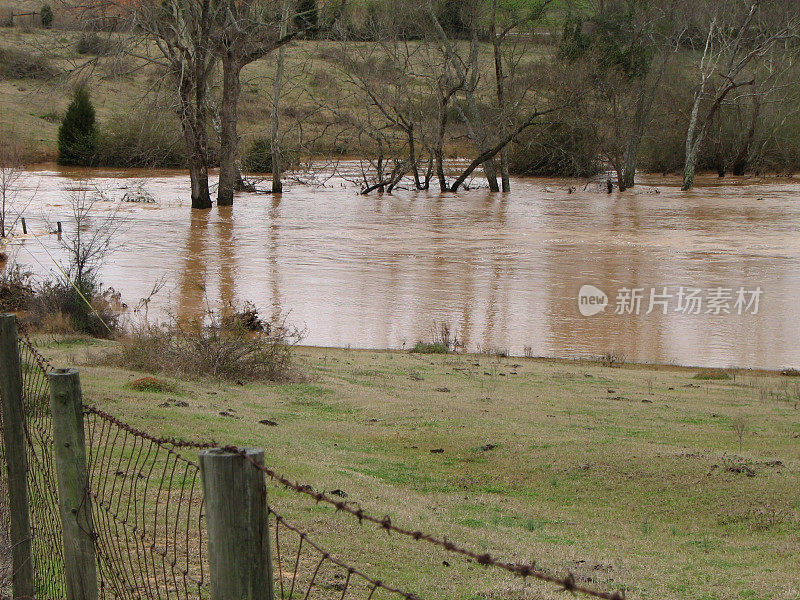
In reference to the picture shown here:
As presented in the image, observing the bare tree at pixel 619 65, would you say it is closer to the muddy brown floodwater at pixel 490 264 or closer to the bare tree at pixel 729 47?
the bare tree at pixel 729 47

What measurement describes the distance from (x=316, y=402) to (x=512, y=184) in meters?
40.0

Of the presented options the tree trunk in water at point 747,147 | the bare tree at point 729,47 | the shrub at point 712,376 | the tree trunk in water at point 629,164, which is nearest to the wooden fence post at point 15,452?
the shrub at point 712,376

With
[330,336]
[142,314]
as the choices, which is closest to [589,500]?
[330,336]

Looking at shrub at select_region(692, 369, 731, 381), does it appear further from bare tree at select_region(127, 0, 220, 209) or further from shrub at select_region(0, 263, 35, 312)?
bare tree at select_region(127, 0, 220, 209)

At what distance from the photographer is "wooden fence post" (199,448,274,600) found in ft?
7.50

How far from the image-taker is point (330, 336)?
60.5ft

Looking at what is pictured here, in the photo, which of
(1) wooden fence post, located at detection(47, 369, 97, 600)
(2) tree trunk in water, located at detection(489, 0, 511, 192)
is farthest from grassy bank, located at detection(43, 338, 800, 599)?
(2) tree trunk in water, located at detection(489, 0, 511, 192)

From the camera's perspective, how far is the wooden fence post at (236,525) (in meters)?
2.29

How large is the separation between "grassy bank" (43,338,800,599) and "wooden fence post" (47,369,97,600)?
91.6 inches

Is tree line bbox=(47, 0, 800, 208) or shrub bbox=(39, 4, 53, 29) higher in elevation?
shrub bbox=(39, 4, 53, 29)

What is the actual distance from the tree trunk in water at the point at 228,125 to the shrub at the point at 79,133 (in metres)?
15.4

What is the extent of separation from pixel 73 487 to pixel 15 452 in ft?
2.74

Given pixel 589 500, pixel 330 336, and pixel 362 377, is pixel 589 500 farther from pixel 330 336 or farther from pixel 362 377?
pixel 330 336

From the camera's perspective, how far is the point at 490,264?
27.1 m
